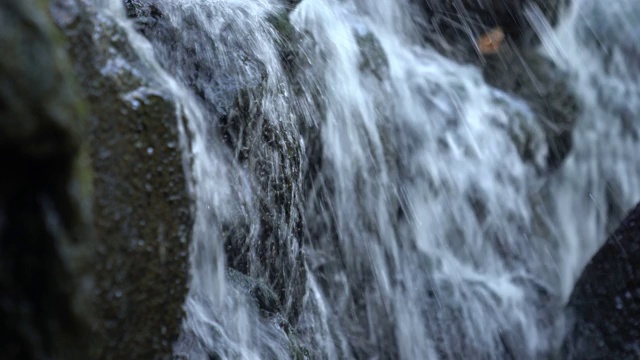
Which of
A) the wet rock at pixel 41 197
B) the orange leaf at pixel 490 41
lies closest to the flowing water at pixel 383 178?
the orange leaf at pixel 490 41

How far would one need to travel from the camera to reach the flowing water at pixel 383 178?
261cm

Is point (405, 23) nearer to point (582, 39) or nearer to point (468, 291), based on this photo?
point (582, 39)

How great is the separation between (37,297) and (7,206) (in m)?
0.19

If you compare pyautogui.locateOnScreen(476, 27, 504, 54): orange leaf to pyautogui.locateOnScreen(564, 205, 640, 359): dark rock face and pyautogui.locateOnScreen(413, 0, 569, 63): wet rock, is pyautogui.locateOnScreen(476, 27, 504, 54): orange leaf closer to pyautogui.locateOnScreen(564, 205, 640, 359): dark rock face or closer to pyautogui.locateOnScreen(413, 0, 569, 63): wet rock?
pyautogui.locateOnScreen(413, 0, 569, 63): wet rock

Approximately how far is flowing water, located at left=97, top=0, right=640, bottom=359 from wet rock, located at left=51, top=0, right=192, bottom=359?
11 cm

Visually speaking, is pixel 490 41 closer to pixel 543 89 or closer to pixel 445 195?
pixel 543 89

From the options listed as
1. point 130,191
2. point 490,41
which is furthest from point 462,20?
point 130,191

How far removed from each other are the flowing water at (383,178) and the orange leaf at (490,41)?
23 cm

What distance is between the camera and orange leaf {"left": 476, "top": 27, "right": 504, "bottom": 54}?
5.11 metres

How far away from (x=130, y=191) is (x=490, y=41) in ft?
13.0

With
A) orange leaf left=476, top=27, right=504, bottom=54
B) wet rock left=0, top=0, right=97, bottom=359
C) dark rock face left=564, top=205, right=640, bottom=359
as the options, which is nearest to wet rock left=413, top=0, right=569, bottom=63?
orange leaf left=476, top=27, right=504, bottom=54

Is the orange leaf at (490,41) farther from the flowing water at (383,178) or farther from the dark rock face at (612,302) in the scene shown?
the dark rock face at (612,302)

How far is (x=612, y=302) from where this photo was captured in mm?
3285

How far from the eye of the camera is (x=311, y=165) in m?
3.70
